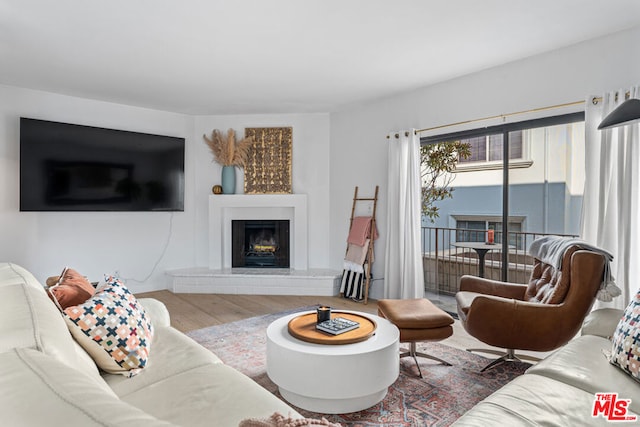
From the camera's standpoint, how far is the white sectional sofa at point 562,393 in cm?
129

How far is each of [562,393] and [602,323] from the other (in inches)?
35.6

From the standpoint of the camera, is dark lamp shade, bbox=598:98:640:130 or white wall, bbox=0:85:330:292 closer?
dark lamp shade, bbox=598:98:640:130

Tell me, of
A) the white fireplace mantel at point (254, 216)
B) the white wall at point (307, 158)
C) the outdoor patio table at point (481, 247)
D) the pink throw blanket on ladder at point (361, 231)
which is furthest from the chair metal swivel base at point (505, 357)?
the white fireplace mantel at point (254, 216)

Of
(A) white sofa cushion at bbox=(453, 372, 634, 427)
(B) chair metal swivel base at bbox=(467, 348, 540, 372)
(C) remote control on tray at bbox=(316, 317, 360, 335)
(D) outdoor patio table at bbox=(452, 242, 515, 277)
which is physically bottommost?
(B) chair metal swivel base at bbox=(467, 348, 540, 372)

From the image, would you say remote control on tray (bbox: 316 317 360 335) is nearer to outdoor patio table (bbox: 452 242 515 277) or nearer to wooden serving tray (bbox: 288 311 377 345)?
wooden serving tray (bbox: 288 311 377 345)

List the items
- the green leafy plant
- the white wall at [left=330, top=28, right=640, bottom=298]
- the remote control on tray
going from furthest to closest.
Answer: the green leafy plant → the white wall at [left=330, top=28, right=640, bottom=298] → the remote control on tray

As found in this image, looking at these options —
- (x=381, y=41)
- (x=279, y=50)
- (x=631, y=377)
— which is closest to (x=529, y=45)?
(x=381, y=41)

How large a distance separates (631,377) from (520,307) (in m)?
0.80

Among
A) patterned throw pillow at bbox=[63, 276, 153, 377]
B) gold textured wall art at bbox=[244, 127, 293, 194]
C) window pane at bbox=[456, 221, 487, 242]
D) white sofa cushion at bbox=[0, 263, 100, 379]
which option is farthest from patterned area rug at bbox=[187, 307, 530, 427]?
gold textured wall art at bbox=[244, 127, 293, 194]

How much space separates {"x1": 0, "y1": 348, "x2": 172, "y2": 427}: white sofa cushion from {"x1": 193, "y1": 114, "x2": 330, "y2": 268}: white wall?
4.71m

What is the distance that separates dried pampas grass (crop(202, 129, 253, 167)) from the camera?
207 inches

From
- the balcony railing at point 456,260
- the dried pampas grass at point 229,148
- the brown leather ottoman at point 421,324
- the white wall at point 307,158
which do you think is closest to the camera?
the brown leather ottoman at point 421,324

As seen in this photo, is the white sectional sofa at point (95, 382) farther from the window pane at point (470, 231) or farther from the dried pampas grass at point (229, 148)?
the window pane at point (470, 231)

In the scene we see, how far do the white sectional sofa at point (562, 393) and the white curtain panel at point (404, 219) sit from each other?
2.29m
